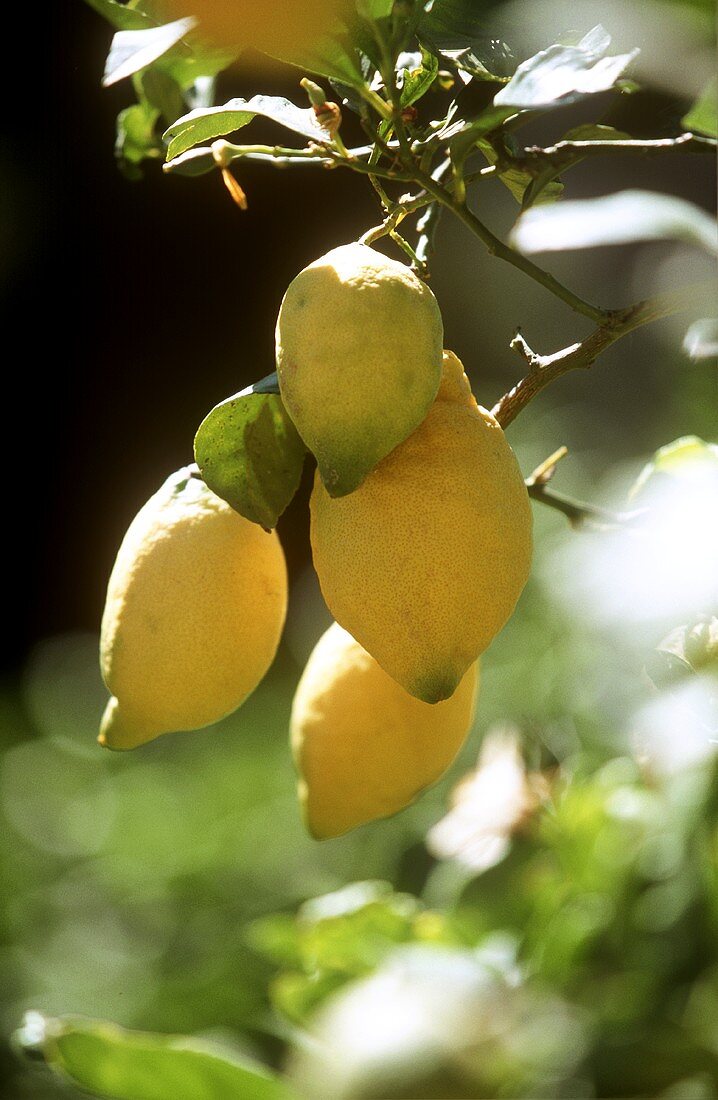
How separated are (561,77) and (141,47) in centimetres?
15

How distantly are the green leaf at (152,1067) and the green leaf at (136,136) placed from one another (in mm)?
495

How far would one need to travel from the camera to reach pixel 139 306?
2.03 meters

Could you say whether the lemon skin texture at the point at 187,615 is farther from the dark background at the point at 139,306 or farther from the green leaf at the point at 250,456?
the dark background at the point at 139,306

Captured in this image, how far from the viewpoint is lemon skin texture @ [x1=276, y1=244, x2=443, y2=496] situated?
1.45 ft

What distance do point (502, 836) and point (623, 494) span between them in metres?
0.35

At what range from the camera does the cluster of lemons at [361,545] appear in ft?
1.46

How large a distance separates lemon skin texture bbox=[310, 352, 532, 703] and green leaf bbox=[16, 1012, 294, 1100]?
171 mm

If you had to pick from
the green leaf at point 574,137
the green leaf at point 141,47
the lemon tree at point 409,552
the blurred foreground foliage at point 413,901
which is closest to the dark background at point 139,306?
the blurred foreground foliage at point 413,901

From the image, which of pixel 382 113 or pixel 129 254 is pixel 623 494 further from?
pixel 129 254

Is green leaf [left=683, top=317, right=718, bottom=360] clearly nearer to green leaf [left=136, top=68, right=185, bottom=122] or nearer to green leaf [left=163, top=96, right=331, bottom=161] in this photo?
green leaf [left=163, top=96, right=331, bottom=161]

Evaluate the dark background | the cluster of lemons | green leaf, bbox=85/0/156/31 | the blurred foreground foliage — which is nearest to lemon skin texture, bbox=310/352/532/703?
the cluster of lemons

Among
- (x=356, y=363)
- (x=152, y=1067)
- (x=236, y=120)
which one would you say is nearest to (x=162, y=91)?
(x=236, y=120)

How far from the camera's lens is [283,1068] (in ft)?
2.52

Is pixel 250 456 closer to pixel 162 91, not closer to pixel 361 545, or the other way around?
pixel 361 545
